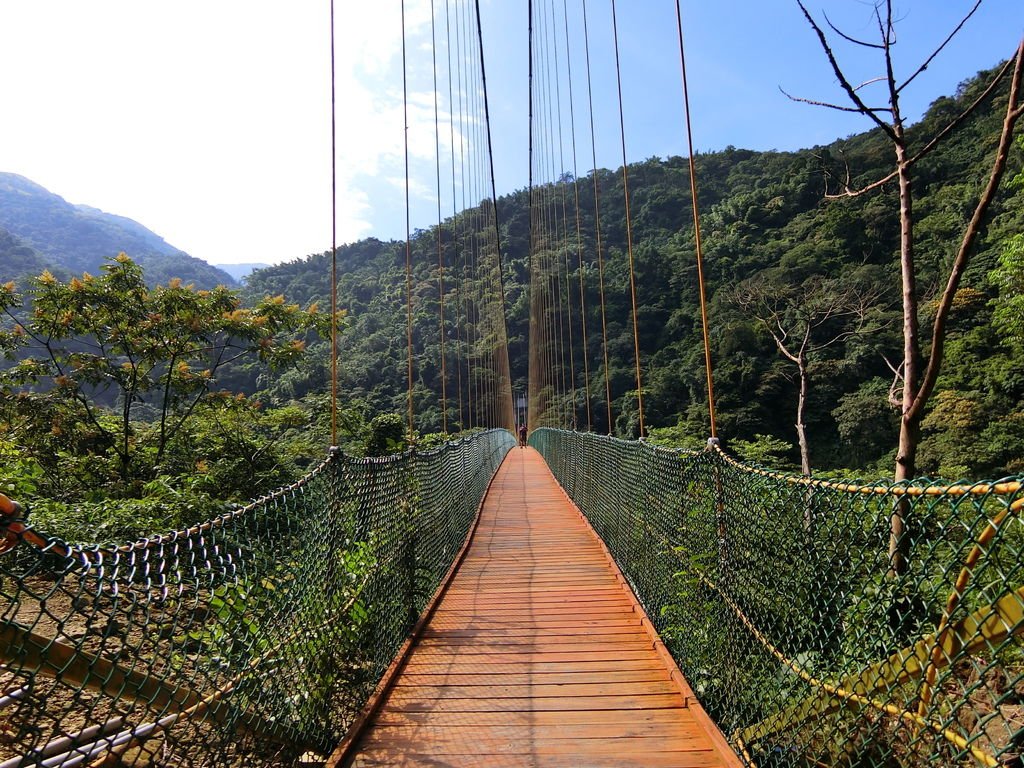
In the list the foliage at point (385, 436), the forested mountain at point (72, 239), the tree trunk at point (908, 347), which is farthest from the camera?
the forested mountain at point (72, 239)

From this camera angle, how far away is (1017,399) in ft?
40.6

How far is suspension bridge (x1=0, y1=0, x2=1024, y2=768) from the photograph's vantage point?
925 mm

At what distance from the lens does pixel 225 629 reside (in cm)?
132

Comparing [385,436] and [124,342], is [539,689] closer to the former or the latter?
[124,342]

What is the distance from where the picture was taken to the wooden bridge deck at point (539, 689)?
4.83ft

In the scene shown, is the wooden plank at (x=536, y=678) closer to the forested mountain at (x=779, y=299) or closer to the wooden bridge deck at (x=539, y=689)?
the wooden bridge deck at (x=539, y=689)

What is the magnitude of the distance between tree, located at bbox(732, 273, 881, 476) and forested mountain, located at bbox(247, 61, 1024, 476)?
0.45ft

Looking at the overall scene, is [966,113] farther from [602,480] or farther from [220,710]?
[220,710]

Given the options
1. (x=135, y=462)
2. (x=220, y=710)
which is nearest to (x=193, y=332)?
(x=135, y=462)

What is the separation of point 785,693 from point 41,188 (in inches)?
3586

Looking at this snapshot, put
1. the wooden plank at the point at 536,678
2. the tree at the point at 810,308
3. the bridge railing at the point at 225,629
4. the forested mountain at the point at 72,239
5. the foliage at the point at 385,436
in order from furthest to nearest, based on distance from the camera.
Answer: the forested mountain at the point at 72,239 < the tree at the point at 810,308 < the foliage at the point at 385,436 < the wooden plank at the point at 536,678 < the bridge railing at the point at 225,629

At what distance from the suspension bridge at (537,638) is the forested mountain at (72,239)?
24343 millimetres

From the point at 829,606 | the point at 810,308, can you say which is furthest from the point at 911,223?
→ the point at 810,308

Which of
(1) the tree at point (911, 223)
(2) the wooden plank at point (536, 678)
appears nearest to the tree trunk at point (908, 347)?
(1) the tree at point (911, 223)
